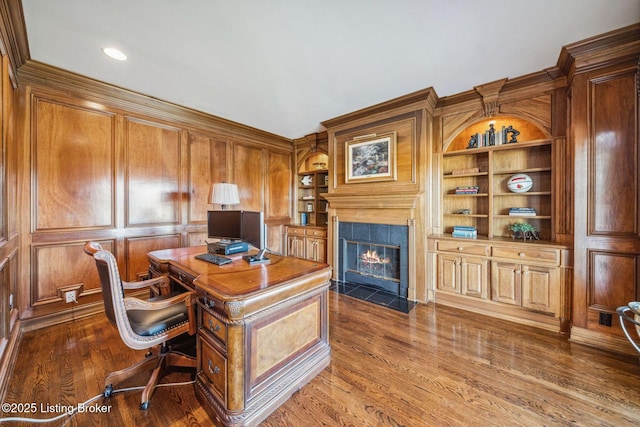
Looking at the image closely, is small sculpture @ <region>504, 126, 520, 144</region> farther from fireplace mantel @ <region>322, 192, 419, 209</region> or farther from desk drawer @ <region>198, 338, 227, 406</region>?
desk drawer @ <region>198, 338, 227, 406</region>

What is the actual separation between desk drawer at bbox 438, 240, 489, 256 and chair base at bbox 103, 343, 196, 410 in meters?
2.91

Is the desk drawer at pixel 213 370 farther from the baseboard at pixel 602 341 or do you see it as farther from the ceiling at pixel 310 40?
the baseboard at pixel 602 341

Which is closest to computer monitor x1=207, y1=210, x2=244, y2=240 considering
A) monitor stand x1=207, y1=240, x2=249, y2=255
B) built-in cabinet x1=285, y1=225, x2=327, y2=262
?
monitor stand x1=207, y1=240, x2=249, y2=255

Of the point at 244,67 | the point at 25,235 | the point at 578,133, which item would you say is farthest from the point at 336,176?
the point at 25,235

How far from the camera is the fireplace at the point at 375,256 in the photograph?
10.9 feet

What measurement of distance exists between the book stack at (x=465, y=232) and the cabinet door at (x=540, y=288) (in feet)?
1.98

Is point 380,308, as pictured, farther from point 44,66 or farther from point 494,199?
point 44,66

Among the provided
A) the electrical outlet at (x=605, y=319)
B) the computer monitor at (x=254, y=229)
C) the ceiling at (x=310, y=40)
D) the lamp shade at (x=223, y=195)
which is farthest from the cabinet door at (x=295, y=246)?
the electrical outlet at (x=605, y=319)

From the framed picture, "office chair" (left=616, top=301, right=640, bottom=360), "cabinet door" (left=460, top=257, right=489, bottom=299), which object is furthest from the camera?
the framed picture

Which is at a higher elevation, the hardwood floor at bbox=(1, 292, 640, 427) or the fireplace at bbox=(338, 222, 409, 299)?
the fireplace at bbox=(338, 222, 409, 299)

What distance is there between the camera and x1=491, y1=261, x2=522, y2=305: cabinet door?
2641 millimetres

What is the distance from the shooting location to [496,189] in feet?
10.3

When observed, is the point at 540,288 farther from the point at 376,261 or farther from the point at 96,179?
the point at 96,179

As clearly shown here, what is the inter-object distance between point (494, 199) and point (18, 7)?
4846 millimetres
